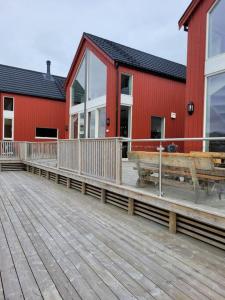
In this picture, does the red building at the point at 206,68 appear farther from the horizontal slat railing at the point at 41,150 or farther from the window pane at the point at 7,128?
the window pane at the point at 7,128

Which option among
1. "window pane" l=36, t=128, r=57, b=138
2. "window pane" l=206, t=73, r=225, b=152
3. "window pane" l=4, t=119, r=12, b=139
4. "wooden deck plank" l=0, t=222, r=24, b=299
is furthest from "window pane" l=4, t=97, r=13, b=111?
"wooden deck plank" l=0, t=222, r=24, b=299

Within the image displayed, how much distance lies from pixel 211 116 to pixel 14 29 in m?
18.8

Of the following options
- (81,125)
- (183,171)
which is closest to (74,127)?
(81,125)

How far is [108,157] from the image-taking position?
5164 mm

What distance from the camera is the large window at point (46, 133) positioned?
1685cm

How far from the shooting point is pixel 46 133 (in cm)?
1717

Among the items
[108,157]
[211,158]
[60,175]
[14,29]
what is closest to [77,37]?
[14,29]

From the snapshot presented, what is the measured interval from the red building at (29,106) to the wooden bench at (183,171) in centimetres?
1285

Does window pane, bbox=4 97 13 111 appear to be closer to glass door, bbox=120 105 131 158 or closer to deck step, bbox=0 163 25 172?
deck step, bbox=0 163 25 172

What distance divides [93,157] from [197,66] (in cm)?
363

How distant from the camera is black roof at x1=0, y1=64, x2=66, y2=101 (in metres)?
16.3

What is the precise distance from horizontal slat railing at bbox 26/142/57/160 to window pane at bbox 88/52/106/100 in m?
3.32

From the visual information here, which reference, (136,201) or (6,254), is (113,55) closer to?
(136,201)

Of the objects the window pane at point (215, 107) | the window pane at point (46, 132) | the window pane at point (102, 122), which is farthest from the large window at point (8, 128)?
the window pane at point (215, 107)
